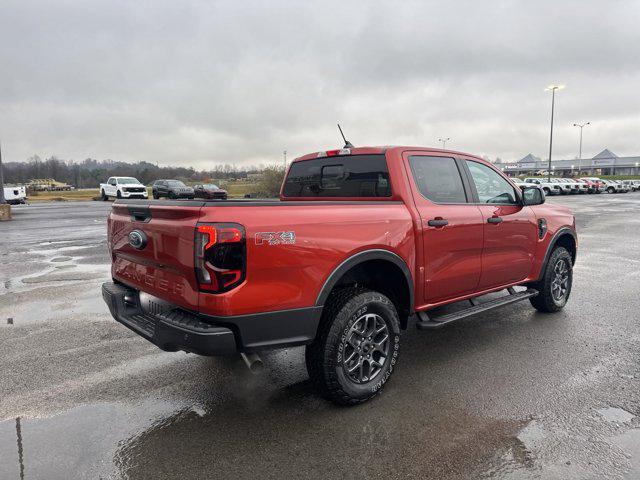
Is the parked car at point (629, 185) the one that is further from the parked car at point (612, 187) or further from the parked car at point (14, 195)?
the parked car at point (14, 195)

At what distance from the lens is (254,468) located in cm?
265

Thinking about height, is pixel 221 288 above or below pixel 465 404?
above

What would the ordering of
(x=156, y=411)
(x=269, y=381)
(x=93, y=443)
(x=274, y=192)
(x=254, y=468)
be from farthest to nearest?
1. (x=274, y=192)
2. (x=269, y=381)
3. (x=156, y=411)
4. (x=93, y=443)
5. (x=254, y=468)

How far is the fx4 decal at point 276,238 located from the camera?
278 centimetres

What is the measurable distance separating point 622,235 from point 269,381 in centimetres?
1311

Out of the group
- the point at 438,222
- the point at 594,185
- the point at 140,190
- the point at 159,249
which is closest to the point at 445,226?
the point at 438,222

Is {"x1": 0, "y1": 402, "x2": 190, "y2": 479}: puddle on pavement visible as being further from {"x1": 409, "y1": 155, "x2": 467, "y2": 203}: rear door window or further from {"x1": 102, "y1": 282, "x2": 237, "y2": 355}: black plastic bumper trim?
{"x1": 409, "y1": 155, "x2": 467, "y2": 203}: rear door window

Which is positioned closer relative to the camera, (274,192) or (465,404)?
(465,404)

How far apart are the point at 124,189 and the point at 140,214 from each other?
35.9 metres

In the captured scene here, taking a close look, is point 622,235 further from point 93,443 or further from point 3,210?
point 3,210

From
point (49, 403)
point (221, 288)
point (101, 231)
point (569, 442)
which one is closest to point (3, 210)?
point (101, 231)

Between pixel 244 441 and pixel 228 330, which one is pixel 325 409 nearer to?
pixel 244 441

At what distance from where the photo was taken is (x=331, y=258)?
10.2 ft

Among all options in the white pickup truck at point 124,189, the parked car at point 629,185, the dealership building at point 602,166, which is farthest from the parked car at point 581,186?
the dealership building at point 602,166
